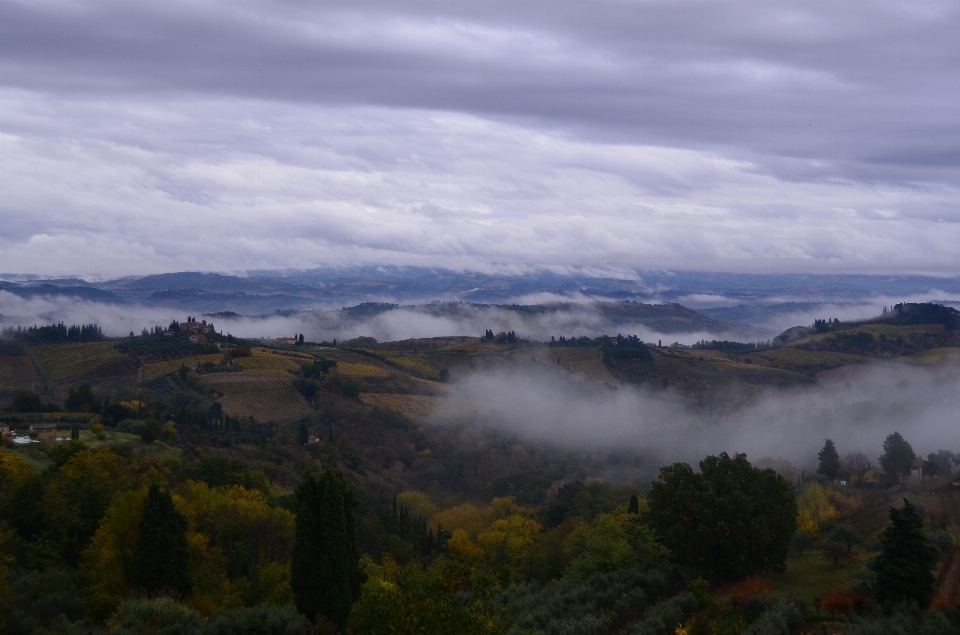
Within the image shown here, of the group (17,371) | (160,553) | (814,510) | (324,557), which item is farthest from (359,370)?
(324,557)

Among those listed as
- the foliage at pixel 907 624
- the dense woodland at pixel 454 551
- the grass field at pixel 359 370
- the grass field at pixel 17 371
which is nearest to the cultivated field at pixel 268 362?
the grass field at pixel 359 370

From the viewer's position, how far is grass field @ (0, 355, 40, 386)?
130 meters

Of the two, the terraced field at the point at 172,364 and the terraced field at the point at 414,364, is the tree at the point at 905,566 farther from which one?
the terraced field at the point at 414,364

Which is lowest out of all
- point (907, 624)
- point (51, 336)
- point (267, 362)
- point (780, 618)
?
point (780, 618)

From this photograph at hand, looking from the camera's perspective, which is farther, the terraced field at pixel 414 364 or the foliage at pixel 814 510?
the terraced field at pixel 414 364

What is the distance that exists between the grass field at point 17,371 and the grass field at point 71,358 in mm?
2308

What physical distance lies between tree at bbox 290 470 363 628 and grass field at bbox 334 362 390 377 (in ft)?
396

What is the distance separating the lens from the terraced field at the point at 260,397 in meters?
122

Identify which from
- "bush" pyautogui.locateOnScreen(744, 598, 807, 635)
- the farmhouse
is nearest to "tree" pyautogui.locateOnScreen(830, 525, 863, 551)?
"bush" pyautogui.locateOnScreen(744, 598, 807, 635)

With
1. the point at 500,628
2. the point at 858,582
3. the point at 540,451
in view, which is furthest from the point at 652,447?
the point at 500,628

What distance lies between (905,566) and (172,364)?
135 meters

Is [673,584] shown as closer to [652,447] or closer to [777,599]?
[777,599]

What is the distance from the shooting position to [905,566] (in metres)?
30.5

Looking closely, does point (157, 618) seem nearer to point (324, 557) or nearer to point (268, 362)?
point (324, 557)
